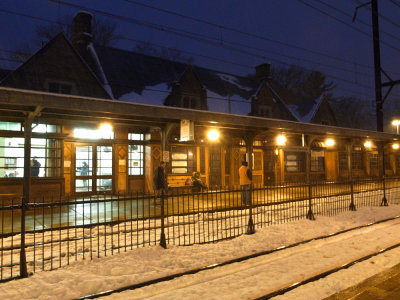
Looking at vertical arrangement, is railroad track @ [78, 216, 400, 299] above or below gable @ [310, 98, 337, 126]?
below

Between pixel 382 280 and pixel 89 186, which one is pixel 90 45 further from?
pixel 382 280

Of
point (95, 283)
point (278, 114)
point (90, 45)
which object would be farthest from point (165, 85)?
point (95, 283)

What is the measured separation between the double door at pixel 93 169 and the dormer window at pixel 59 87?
336 centimetres

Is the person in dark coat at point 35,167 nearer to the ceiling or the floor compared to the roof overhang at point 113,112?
nearer to the floor

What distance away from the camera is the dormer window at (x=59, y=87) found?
14.5m

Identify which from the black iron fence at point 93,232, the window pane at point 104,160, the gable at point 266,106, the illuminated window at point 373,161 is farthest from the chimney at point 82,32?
the illuminated window at point 373,161

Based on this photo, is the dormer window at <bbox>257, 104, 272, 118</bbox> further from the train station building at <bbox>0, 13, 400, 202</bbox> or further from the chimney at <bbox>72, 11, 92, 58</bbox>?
the chimney at <bbox>72, 11, 92, 58</bbox>

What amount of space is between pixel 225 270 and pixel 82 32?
17.9 m

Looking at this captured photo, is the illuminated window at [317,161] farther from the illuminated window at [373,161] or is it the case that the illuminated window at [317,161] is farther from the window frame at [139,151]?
→ the window frame at [139,151]

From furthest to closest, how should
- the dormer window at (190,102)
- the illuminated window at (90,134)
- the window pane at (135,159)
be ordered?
the dormer window at (190,102), the window pane at (135,159), the illuminated window at (90,134)

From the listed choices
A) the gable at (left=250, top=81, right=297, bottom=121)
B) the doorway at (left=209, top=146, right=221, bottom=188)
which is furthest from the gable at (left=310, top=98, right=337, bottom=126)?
the doorway at (left=209, top=146, right=221, bottom=188)

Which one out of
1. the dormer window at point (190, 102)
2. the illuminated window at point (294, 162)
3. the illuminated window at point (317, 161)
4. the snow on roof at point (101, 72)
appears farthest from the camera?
the illuminated window at point (317, 161)

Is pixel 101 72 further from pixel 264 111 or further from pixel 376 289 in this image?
pixel 376 289

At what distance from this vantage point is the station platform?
13.3ft
